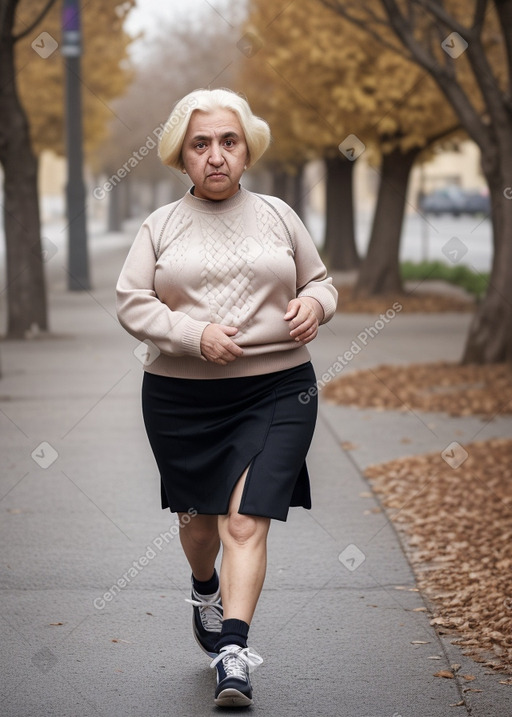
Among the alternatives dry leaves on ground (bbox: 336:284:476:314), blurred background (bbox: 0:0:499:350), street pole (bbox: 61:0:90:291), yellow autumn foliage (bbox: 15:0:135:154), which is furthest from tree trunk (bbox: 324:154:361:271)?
street pole (bbox: 61:0:90:291)

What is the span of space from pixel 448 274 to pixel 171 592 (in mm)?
23110

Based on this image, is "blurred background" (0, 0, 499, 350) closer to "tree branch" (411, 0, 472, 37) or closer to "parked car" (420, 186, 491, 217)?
"tree branch" (411, 0, 472, 37)

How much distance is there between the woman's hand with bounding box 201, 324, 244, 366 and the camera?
3994 mm

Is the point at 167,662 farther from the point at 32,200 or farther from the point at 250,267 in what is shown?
the point at 32,200

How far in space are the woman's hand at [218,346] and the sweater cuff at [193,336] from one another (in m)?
0.01

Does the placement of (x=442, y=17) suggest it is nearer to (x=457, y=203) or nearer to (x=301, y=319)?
(x=301, y=319)

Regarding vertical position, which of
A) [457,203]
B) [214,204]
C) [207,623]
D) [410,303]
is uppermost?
[214,204]

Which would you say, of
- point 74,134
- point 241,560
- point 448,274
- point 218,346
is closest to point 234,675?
point 241,560

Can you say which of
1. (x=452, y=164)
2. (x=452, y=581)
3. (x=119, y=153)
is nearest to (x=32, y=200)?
(x=452, y=581)

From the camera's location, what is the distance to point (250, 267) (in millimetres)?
4102

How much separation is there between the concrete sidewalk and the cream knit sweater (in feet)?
3.38

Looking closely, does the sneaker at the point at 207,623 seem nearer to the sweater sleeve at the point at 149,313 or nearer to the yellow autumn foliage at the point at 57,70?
the sweater sleeve at the point at 149,313

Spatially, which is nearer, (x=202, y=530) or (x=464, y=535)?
(x=202, y=530)

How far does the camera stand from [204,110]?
4121mm
